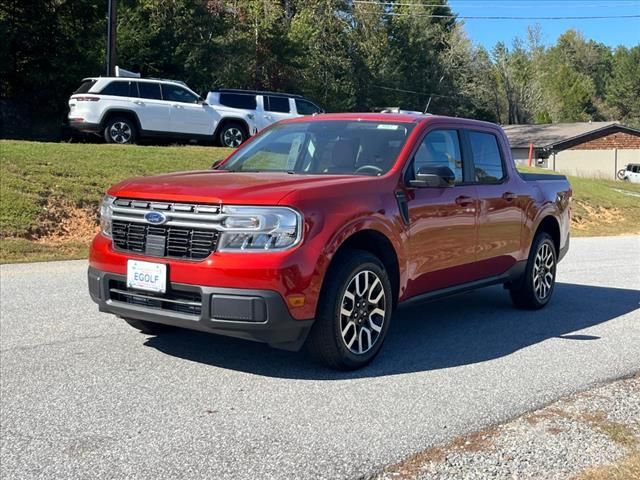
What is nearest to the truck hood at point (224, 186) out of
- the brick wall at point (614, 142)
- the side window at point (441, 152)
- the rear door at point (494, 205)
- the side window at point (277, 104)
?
the side window at point (441, 152)

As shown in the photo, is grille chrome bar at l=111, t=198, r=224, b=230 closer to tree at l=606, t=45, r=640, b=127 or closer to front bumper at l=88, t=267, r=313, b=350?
front bumper at l=88, t=267, r=313, b=350

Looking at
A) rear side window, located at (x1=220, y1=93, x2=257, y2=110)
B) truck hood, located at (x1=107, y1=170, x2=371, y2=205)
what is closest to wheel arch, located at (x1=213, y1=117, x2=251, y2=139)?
rear side window, located at (x1=220, y1=93, x2=257, y2=110)

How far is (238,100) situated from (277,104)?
1247 mm

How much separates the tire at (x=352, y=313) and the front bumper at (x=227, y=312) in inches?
7.0

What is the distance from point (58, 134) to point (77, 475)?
1017 inches

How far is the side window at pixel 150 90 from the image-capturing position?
1906 centimetres

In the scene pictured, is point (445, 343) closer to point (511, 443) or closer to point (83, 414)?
point (511, 443)

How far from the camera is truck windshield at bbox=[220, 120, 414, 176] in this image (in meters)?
5.70

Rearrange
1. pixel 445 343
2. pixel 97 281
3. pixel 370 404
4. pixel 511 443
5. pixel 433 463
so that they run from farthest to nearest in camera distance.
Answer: pixel 445 343 < pixel 97 281 < pixel 370 404 < pixel 511 443 < pixel 433 463

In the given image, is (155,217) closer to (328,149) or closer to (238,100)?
(328,149)

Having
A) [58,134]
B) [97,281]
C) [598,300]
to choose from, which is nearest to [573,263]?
[598,300]

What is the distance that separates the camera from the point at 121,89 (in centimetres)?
1866

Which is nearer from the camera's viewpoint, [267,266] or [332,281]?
[267,266]

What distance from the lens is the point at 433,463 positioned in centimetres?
358
